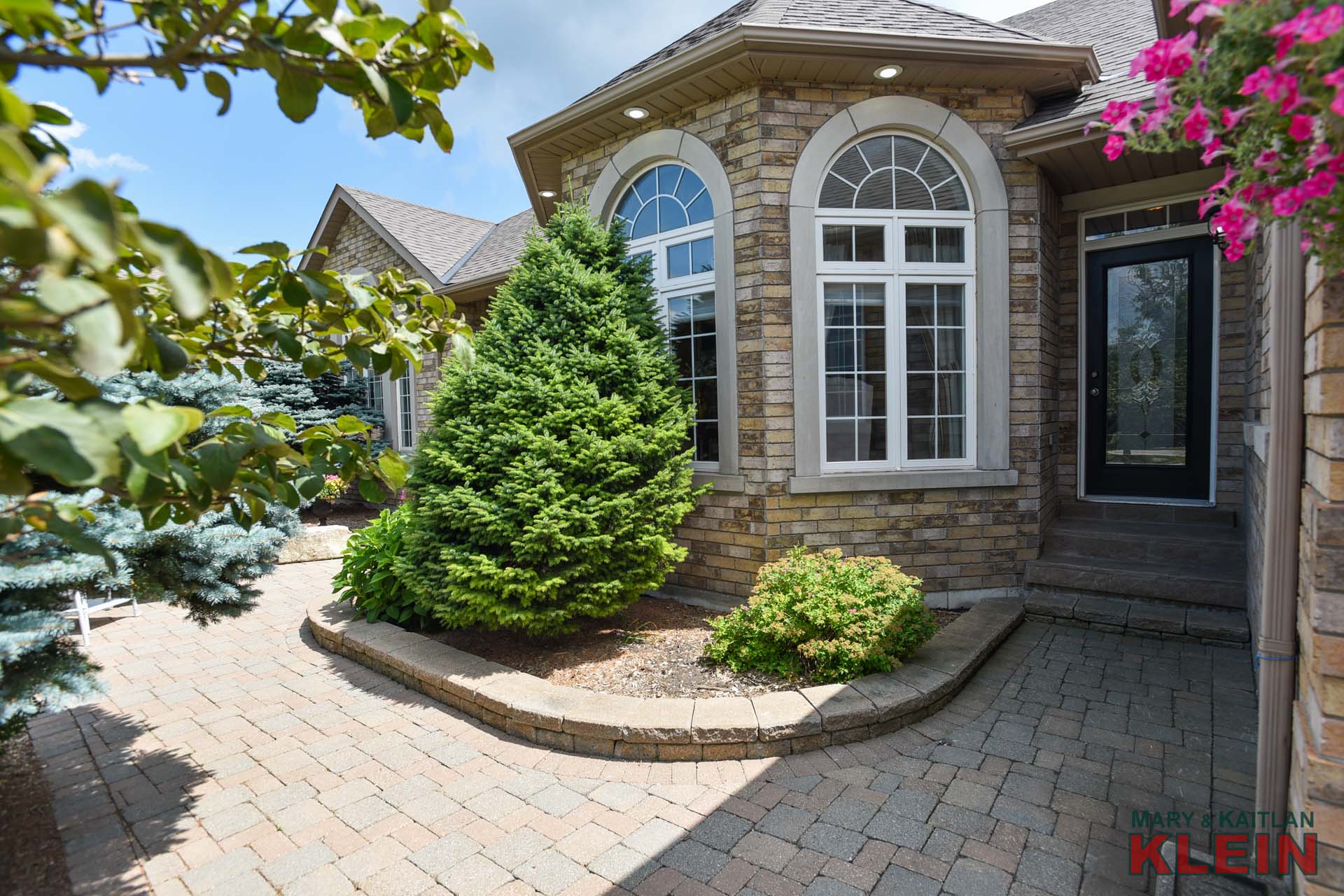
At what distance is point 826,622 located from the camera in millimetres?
3496

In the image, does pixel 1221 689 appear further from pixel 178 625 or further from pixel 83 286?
pixel 178 625

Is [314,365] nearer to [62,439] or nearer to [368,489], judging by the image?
[368,489]

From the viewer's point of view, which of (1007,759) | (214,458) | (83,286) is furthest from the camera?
(1007,759)

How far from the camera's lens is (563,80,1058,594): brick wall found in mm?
4746

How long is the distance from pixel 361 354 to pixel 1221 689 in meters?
4.50

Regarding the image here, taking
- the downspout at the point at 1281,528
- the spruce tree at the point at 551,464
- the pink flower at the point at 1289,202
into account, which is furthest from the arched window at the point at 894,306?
the pink flower at the point at 1289,202

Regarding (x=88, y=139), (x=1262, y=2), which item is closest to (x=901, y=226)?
(x=1262, y=2)

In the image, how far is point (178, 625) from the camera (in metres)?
5.44

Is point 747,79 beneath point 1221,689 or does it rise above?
above

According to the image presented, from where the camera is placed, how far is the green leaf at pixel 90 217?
0.67 m

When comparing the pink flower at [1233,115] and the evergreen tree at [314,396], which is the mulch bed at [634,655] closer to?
the pink flower at [1233,115]

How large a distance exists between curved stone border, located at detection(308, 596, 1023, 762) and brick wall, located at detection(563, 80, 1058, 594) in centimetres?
116

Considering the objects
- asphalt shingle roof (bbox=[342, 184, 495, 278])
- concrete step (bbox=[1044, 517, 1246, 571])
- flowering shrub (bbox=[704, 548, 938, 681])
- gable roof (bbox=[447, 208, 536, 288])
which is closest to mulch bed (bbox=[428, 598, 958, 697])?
flowering shrub (bbox=[704, 548, 938, 681])

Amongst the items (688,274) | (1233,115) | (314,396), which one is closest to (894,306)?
(688,274)
